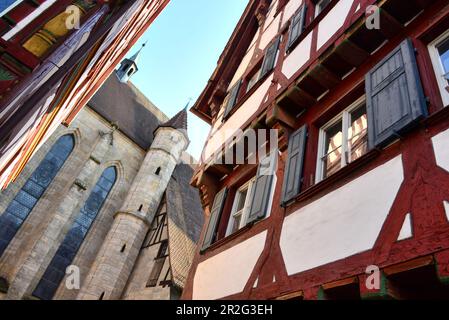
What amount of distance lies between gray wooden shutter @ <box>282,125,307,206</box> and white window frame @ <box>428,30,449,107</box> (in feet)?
5.28

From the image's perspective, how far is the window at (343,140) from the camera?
371 centimetres

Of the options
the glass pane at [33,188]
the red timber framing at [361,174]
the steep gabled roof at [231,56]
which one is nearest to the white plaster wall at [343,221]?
the red timber framing at [361,174]

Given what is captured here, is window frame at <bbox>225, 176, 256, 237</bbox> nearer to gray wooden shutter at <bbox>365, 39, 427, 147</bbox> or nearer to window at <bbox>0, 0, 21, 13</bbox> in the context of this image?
gray wooden shutter at <bbox>365, 39, 427, 147</bbox>

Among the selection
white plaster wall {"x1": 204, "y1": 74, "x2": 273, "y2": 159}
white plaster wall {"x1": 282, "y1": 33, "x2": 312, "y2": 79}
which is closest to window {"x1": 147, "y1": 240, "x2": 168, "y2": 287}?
white plaster wall {"x1": 204, "y1": 74, "x2": 273, "y2": 159}

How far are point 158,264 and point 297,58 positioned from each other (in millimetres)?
12900

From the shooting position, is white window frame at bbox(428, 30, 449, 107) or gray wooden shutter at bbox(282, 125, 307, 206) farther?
gray wooden shutter at bbox(282, 125, 307, 206)

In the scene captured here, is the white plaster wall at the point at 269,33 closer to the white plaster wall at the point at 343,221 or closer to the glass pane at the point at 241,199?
the glass pane at the point at 241,199

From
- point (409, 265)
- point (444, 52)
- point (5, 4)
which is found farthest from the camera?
point (5, 4)

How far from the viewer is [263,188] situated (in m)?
4.74

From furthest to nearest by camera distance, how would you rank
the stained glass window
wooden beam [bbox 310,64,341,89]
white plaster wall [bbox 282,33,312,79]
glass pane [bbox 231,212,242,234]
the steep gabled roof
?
the steep gabled roof
glass pane [bbox 231,212,242,234]
white plaster wall [bbox 282,33,312,79]
wooden beam [bbox 310,64,341,89]
the stained glass window

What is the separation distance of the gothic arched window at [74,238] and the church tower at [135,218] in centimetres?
124

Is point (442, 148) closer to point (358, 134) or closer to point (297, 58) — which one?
point (358, 134)

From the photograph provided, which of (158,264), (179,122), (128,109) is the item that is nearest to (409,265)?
(158,264)

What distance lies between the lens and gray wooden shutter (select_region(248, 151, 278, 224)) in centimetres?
448
